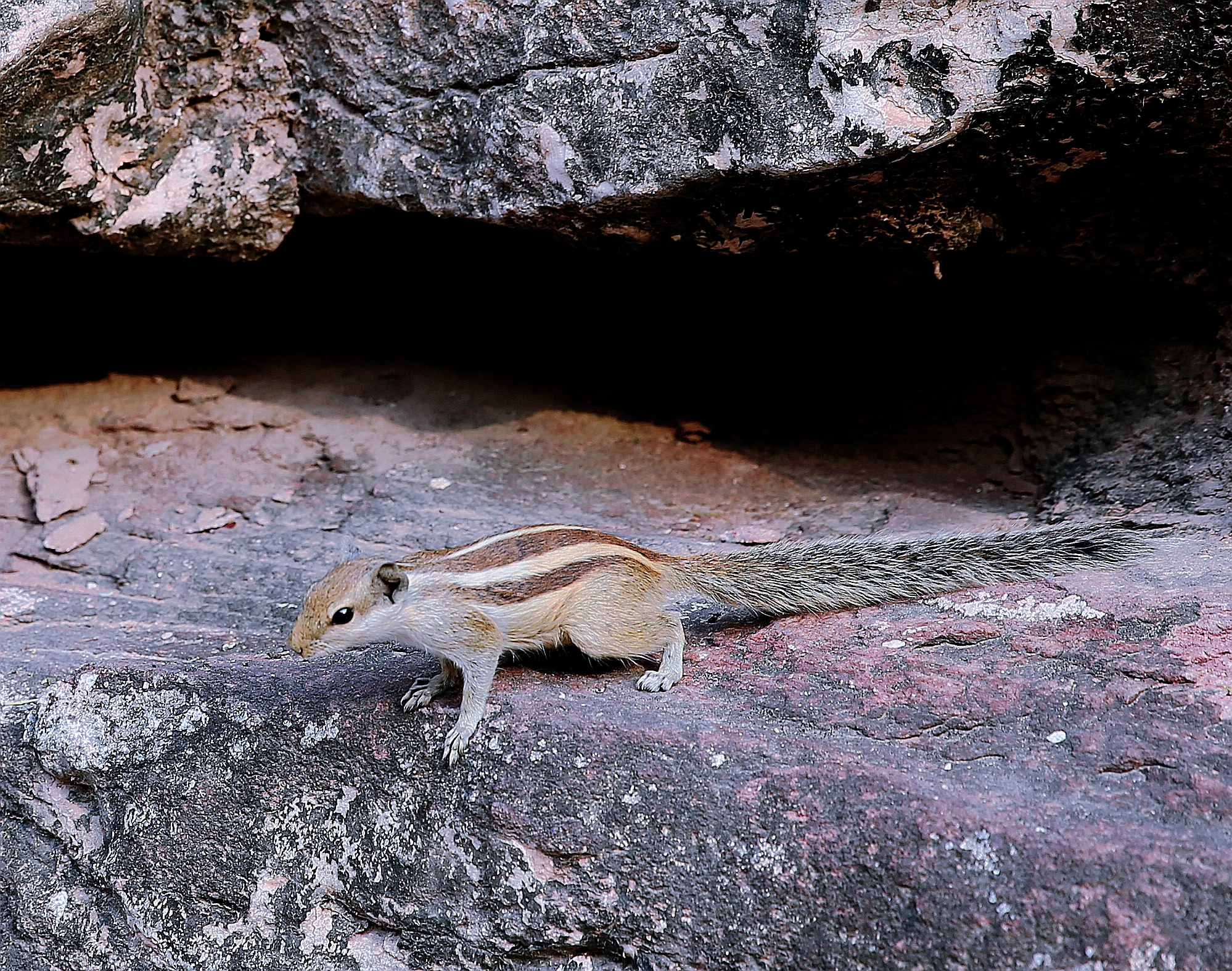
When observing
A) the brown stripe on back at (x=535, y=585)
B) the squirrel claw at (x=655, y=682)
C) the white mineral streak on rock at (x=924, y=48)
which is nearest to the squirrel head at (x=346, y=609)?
the brown stripe on back at (x=535, y=585)

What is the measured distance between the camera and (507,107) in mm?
4023

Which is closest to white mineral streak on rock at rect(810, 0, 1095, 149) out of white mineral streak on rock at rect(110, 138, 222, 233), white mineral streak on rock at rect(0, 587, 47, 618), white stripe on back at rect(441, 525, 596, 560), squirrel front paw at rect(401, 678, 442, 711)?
white stripe on back at rect(441, 525, 596, 560)

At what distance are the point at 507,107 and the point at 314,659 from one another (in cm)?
228

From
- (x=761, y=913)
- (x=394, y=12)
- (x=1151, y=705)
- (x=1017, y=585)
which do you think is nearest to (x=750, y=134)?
(x=394, y=12)

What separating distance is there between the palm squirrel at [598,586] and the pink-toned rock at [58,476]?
252cm

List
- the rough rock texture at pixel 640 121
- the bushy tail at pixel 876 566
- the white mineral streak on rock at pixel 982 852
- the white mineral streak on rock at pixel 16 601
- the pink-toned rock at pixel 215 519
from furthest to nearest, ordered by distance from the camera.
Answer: the pink-toned rock at pixel 215 519
the white mineral streak on rock at pixel 16 601
the rough rock texture at pixel 640 121
the bushy tail at pixel 876 566
the white mineral streak on rock at pixel 982 852

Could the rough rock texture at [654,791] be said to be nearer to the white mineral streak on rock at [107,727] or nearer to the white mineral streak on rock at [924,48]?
the white mineral streak on rock at [107,727]

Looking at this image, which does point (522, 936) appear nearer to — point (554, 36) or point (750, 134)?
point (750, 134)

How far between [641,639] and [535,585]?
401mm

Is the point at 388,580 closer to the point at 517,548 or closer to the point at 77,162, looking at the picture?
the point at 517,548

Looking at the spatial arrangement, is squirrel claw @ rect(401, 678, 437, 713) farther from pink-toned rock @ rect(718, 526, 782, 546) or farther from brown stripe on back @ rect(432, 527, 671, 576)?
pink-toned rock @ rect(718, 526, 782, 546)

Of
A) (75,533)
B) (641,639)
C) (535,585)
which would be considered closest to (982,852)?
(641,639)

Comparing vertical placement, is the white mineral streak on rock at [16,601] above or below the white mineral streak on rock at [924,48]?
below

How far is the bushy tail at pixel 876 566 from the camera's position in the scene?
3.40 m
